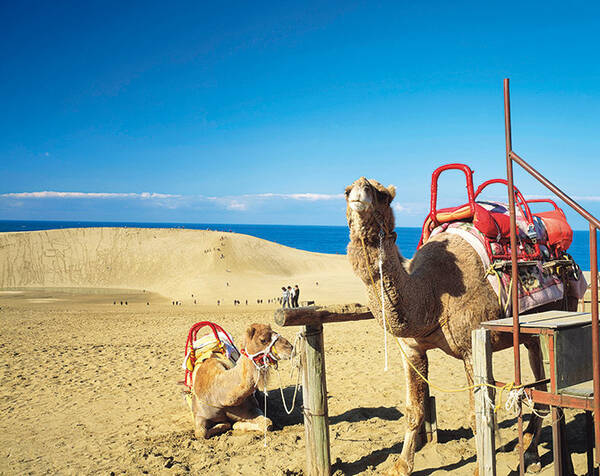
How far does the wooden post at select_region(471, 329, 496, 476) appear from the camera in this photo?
368 cm

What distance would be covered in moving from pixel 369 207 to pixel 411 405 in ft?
8.84

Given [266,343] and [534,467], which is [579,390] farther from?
[266,343]

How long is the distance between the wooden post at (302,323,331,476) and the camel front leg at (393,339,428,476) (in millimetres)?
850

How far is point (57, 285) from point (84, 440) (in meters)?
38.8

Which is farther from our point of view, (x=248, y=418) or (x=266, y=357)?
(x=248, y=418)

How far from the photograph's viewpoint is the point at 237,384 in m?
6.57

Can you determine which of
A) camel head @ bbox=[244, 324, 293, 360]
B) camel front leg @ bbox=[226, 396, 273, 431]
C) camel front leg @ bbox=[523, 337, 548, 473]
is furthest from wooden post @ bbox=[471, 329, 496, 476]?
camel front leg @ bbox=[226, 396, 273, 431]

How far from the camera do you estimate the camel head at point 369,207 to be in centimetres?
377

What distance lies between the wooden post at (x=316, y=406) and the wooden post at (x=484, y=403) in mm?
1926

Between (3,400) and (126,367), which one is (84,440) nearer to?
(3,400)

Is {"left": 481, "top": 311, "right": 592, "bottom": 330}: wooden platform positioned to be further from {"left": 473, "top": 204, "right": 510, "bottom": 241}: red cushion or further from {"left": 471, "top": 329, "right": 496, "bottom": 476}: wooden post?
{"left": 473, "top": 204, "right": 510, "bottom": 241}: red cushion

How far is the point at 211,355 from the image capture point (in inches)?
300

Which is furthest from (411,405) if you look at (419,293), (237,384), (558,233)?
(558,233)

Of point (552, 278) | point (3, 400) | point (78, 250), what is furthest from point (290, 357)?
point (78, 250)
